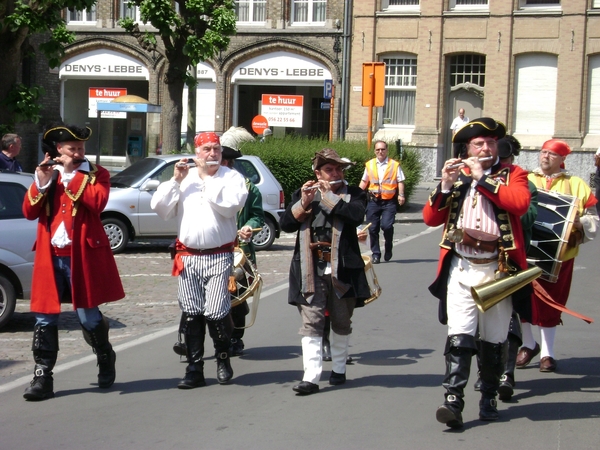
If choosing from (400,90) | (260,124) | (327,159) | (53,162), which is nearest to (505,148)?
(327,159)

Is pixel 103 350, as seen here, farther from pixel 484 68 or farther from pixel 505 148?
pixel 484 68

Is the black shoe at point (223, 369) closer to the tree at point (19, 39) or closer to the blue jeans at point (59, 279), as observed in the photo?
the blue jeans at point (59, 279)

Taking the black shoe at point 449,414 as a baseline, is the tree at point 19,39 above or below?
above

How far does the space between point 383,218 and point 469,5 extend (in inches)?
752

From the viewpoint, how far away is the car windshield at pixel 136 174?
15.1 meters

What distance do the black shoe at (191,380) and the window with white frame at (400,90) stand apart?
26244 millimetres

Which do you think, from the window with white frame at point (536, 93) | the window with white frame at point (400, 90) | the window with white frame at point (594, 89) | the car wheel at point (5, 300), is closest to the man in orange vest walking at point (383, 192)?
the car wheel at point (5, 300)

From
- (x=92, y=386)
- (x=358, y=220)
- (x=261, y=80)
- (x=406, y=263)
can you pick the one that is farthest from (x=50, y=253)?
(x=261, y=80)

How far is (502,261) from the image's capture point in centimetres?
575

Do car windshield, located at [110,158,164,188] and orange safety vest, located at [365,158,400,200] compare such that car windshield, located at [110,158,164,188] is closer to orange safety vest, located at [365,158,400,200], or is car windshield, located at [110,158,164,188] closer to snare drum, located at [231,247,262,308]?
orange safety vest, located at [365,158,400,200]

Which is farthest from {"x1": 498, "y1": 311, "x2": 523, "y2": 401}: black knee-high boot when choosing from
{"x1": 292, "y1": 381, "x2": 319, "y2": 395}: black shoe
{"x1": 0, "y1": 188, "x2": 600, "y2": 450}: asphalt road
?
{"x1": 292, "y1": 381, "x2": 319, "y2": 395}: black shoe

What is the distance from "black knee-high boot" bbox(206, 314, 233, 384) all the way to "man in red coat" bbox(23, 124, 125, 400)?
33.2 inches

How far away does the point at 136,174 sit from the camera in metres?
15.3

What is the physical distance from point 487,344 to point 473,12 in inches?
1056
